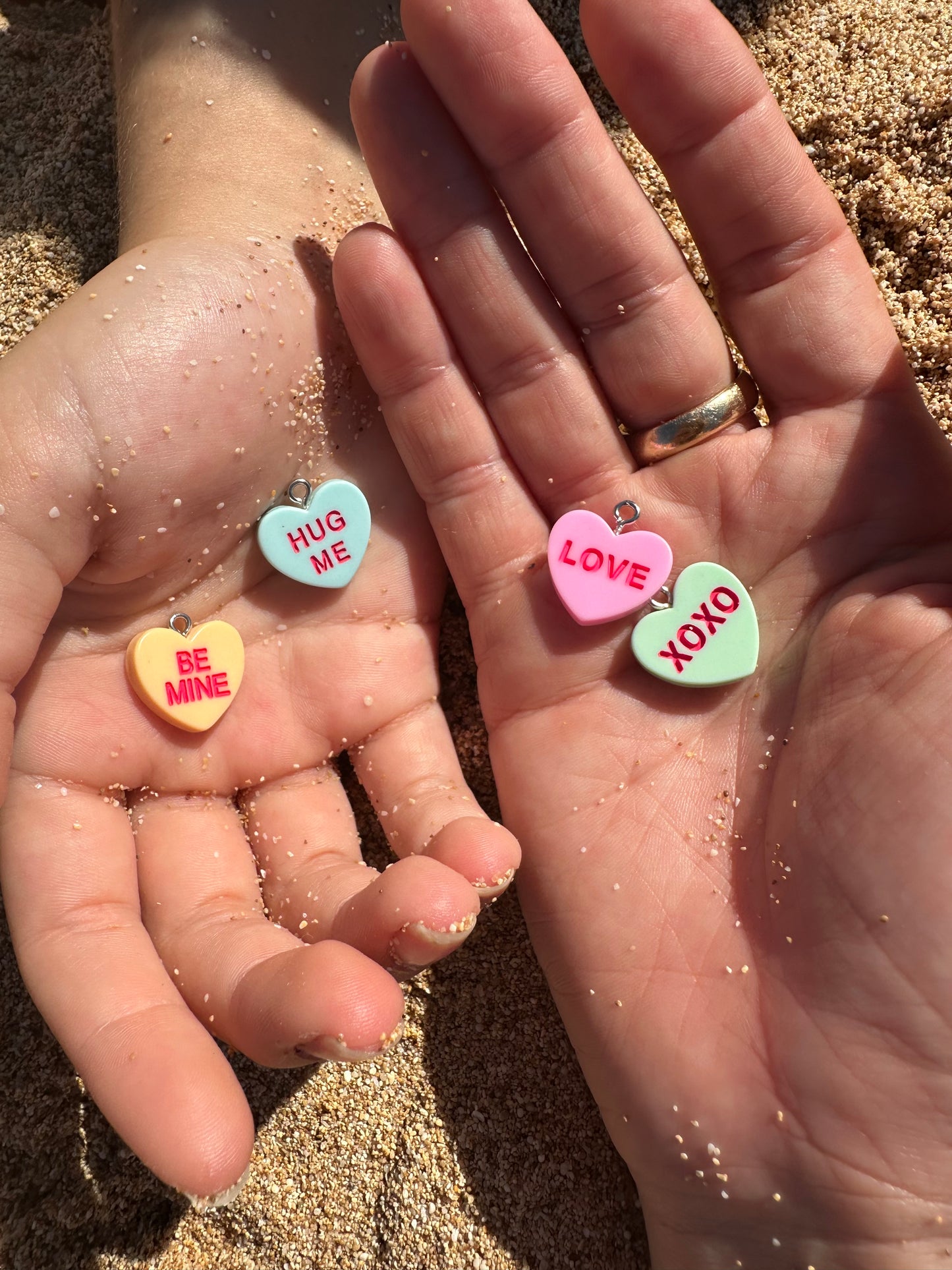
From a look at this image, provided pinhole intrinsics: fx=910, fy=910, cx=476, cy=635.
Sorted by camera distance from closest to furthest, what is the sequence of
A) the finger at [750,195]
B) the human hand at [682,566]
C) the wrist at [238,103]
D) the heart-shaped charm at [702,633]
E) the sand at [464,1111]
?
the human hand at [682,566], the finger at [750,195], the heart-shaped charm at [702,633], the sand at [464,1111], the wrist at [238,103]

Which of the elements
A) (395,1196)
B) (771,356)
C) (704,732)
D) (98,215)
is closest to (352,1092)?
(395,1196)

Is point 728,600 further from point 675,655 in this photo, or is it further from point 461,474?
point 461,474

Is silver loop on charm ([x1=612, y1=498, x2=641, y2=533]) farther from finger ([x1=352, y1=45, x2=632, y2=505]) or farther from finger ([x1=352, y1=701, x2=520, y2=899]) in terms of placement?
finger ([x1=352, y1=701, x2=520, y2=899])

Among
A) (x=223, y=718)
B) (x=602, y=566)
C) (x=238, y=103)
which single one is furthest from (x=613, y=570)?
(x=238, y=103)

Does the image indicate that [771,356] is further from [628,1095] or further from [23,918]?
[23,918]

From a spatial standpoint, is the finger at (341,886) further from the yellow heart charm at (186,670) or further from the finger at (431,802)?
the yellow heart charm at (186,670)

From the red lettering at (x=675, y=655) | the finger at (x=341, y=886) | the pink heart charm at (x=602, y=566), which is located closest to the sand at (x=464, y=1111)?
the finger at (x=341, y=886)
